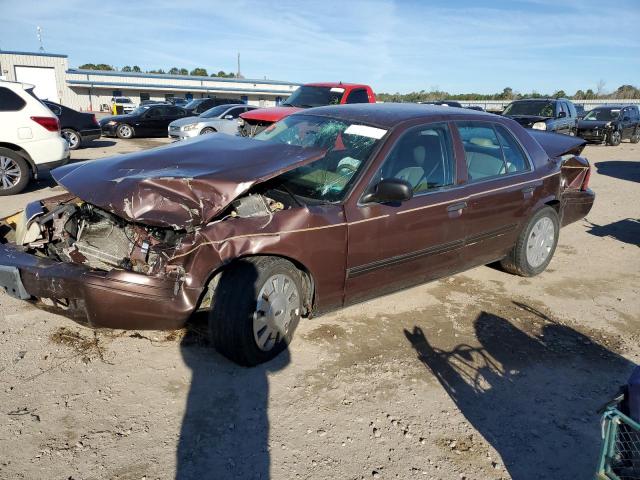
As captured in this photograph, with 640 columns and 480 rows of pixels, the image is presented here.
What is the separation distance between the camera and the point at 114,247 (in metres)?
3.47

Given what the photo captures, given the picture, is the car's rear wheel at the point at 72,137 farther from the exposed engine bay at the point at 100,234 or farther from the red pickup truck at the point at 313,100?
the exposed engine bay at the point at 100,234

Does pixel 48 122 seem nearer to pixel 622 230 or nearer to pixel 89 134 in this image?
pixel 89 134

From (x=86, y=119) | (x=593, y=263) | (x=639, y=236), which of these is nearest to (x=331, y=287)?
(x=593, y=263)

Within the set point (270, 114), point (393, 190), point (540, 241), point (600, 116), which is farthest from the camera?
point (600, 116)

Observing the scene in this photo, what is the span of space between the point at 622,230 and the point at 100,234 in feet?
23.0

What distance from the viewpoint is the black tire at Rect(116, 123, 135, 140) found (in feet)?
61.2

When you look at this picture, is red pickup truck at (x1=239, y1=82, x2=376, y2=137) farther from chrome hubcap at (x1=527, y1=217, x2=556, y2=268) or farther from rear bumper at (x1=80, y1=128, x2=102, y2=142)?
chrome hubcap at (x1=527, y1=217, x2=556, y2=268)

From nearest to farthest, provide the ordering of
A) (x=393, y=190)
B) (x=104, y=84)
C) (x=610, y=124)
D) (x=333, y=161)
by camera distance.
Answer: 1. (x=393, y=190)
2. (x=333, y=161)
3. (x=610, y=124)
4. (x=104, y=84)

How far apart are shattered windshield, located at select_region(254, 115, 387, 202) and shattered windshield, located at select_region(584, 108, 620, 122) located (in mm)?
19272

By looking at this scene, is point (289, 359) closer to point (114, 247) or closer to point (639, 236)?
point (114, 247)

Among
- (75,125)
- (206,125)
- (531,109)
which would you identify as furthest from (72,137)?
(531,109)

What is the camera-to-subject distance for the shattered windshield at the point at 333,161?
360 centimetres

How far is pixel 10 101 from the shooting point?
25.3 ft

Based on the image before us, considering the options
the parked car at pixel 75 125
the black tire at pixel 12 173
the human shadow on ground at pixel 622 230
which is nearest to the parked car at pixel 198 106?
the parked car at pixel 75 125
